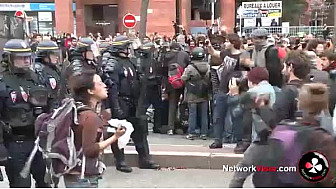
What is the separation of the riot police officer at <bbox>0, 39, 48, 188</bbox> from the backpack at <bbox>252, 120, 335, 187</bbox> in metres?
2.42

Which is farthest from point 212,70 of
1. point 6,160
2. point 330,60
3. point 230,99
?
point 6,160

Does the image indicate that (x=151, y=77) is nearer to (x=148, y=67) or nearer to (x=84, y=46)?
(x=148, y=67)

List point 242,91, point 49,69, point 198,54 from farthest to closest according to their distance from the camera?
point 198,54, point 242,91, point 49,69

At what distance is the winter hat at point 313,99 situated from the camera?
3814mm

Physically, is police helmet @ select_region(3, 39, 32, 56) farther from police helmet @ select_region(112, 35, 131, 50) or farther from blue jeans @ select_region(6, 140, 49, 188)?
police helmet @ select_region(112, 35, 131, 50)

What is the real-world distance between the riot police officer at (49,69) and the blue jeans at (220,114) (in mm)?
2928

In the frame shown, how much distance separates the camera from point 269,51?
771cm

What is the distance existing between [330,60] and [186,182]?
8.51 feet

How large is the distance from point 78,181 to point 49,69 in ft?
8.69

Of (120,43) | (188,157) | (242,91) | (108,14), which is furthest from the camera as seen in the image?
(108,14)

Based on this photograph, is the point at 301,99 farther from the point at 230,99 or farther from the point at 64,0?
the point at 64,0

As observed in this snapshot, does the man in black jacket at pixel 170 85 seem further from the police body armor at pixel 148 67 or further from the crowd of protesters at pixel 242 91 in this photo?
the police body armor at pixel 148 67

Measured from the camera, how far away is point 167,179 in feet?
24.9

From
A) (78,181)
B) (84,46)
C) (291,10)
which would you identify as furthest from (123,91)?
(291,10)
